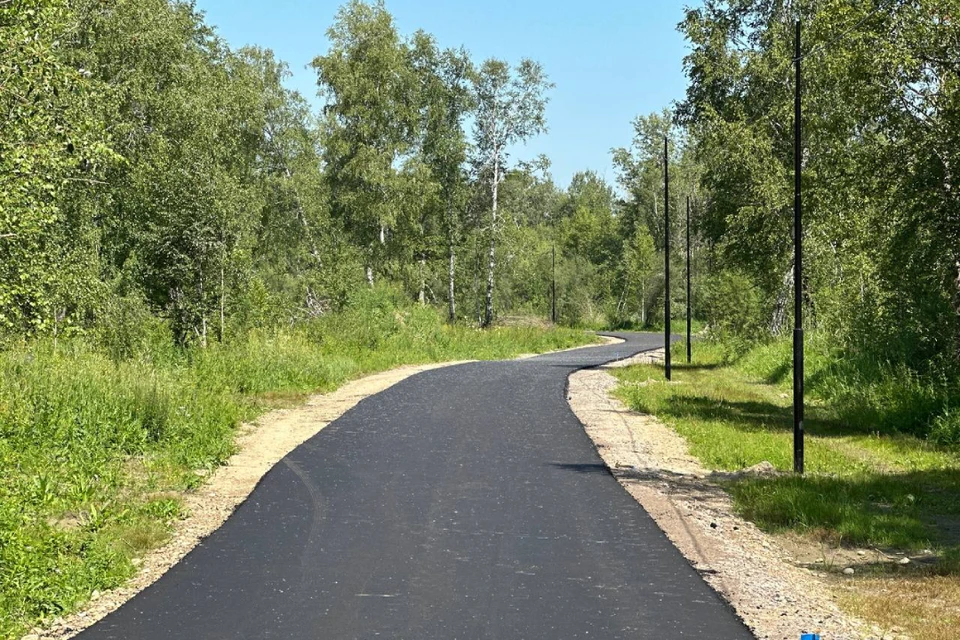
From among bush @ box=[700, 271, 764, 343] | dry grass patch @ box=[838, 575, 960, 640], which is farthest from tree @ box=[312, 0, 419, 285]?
dry grass patch @ box=[838, 575, 960, 640]

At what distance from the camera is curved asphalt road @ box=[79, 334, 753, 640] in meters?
6.99

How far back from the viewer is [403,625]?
22.8ft

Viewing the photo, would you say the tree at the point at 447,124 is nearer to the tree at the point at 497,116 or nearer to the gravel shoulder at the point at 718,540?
the tree at the point at 497,116

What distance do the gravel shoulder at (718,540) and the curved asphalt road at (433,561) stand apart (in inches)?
9.3

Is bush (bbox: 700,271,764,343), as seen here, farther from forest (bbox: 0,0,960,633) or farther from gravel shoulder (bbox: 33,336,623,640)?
gravel shoulder (bbox: 33,336,623,640)

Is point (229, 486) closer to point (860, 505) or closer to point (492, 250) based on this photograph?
point (860, 505)

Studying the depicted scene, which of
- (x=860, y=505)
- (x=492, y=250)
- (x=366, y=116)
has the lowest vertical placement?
(x=860, y=505)

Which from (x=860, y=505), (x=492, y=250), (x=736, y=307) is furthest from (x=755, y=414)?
(x=492, y=250)

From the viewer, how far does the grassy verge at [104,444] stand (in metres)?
8.42

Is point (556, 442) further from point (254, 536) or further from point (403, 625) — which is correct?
point (403, 625)

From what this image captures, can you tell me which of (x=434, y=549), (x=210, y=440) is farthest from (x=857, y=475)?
(x=210, y=440)

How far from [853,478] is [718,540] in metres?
4.53

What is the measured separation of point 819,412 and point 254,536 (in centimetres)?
1549

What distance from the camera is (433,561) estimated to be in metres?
8.80
